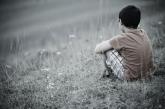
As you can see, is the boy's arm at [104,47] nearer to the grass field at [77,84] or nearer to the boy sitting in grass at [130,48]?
the boy sitting in grass at [130,48]

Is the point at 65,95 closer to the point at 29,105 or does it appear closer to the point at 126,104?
the point at 29,105

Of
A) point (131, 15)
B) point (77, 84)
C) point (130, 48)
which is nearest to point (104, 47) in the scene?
point (130, 48)

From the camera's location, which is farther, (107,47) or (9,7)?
(9,7)

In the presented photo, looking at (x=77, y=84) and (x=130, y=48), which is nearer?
(x=130, y=48)

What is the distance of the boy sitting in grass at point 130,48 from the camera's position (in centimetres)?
421

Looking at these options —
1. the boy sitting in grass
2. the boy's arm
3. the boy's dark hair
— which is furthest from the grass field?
the boy's dark hair

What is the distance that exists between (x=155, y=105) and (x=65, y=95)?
134 centimetres

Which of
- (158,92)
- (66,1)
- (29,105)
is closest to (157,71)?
(158,92)

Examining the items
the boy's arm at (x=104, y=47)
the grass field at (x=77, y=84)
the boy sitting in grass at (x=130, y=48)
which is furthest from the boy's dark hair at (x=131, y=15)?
the grass field at (x=77, y=84)

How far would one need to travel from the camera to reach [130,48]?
13.9ft

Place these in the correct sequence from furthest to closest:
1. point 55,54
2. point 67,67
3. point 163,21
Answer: point 163,21 < point 55,54 < point 67,67

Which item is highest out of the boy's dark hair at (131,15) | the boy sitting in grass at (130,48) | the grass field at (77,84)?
the boy's dark hair at (131,15)

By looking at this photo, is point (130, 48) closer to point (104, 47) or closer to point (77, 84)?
point (104, 47)

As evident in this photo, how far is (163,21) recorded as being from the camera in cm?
766
